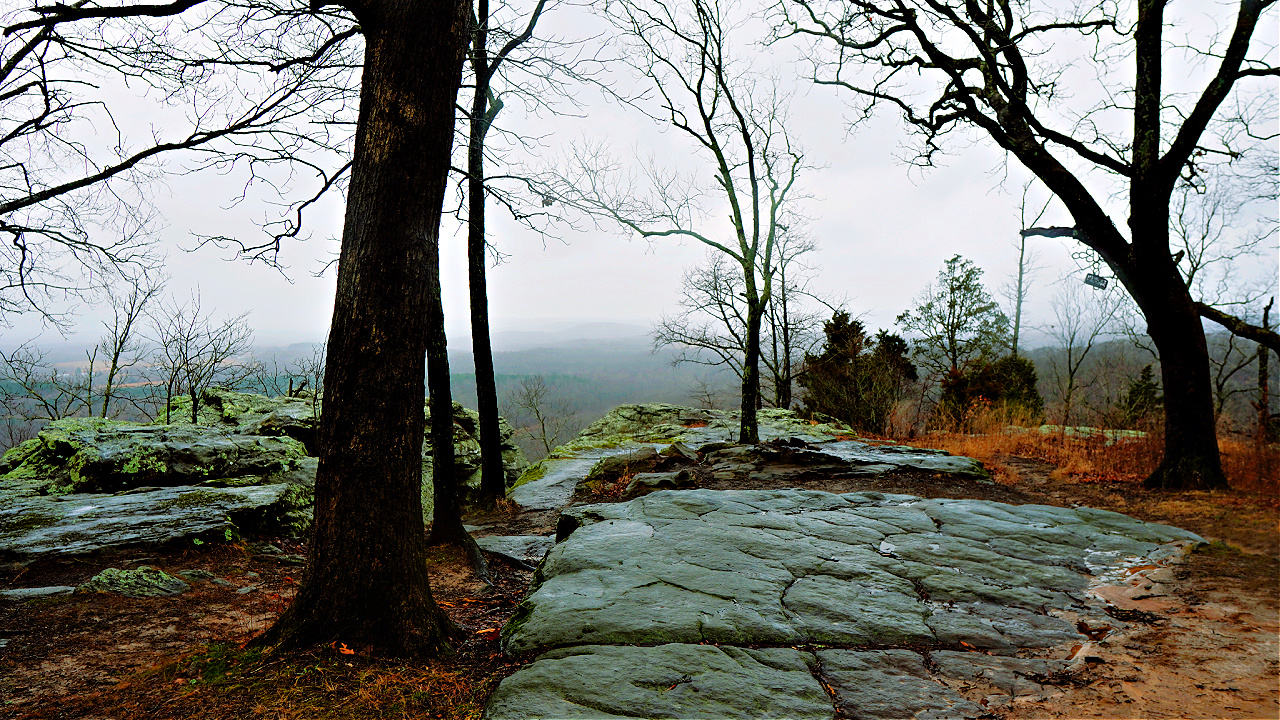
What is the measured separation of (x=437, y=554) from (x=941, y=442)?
10442 millimetres

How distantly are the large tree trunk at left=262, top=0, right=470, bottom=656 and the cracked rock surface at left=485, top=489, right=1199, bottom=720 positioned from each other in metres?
0.72

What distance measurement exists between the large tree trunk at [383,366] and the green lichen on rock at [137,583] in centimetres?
248

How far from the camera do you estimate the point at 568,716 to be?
206 cm

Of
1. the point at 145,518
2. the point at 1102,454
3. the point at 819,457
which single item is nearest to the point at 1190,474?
the point at 1102,454

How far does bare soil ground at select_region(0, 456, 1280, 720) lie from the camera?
231cm

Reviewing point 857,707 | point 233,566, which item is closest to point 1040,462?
point 857,707

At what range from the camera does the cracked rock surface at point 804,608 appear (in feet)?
7.54

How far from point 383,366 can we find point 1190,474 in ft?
31.1

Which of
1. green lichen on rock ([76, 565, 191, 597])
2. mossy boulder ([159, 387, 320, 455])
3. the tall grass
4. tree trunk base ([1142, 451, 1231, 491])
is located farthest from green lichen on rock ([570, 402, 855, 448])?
green lichen on rock ([76, 565, 191, 597])

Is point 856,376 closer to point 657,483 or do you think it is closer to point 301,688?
point 657,483

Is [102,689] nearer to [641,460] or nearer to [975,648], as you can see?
[975,648]

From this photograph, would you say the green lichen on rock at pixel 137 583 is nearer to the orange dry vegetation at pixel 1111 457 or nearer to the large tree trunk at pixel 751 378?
the large tree trunk at pixel 751 378

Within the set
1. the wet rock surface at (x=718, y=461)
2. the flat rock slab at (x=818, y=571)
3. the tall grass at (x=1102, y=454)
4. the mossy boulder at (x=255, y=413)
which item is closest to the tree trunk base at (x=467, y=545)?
the flat rock slab at (x=818, y=571)

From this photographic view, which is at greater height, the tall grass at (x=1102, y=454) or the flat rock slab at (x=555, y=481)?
the tall grass at (x=1102, y=454)
